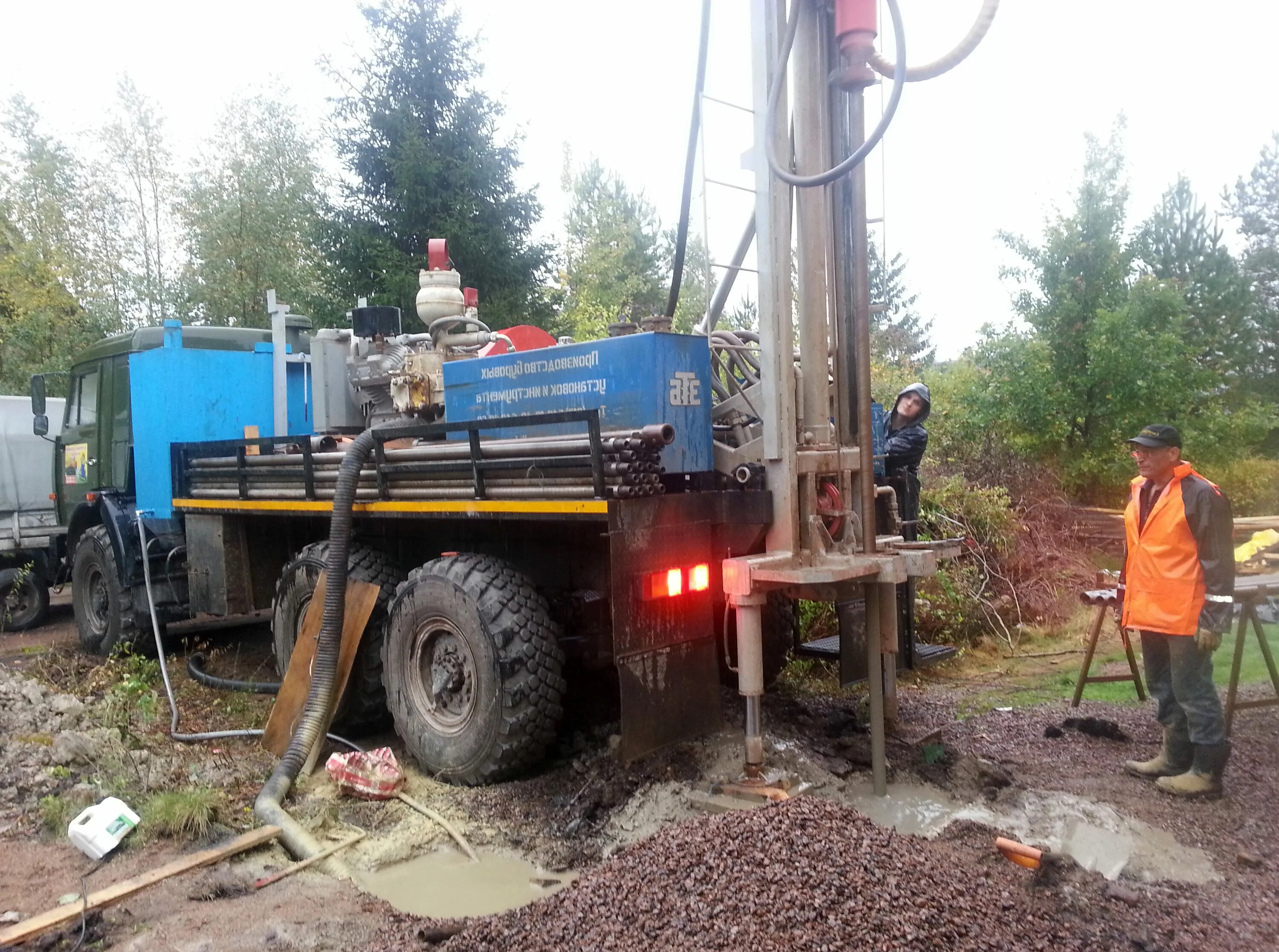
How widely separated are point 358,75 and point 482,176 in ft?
11.1

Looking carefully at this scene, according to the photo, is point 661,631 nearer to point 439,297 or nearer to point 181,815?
point 181,815

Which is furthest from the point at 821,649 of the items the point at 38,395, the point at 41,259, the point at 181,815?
the point at 41,259

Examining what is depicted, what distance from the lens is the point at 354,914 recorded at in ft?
12.2

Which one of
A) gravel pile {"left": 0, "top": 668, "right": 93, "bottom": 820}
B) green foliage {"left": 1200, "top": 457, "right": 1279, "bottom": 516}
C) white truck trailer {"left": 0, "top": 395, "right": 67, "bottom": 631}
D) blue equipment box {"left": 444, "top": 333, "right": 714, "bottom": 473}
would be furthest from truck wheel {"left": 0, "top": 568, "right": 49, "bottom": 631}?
green foliage {"left": 1200, "top": 457, "right": 1279, "bottom": 516}

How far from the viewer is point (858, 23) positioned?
467cm

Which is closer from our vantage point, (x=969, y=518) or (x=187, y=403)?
(x=187, y=403)

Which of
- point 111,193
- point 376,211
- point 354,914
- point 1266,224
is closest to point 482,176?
point 376,211

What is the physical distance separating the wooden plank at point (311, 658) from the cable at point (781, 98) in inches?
131

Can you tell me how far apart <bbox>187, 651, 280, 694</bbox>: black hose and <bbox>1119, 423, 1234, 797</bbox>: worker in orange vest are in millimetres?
5344

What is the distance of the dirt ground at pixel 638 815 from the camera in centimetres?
343

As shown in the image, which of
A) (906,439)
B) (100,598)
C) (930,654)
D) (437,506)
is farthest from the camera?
(100,598)

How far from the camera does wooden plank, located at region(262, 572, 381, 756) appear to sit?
5859 millimetres

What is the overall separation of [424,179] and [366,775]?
46.4 feet

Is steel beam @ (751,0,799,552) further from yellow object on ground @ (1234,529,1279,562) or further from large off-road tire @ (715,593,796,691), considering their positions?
yellow object on ground @ (1234,529,1279,562)
